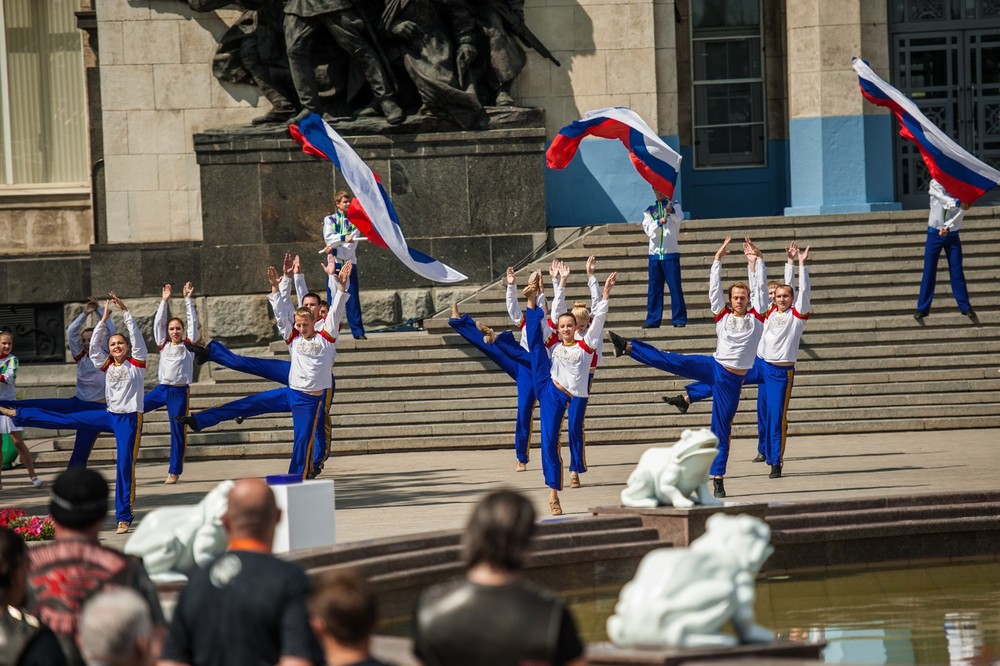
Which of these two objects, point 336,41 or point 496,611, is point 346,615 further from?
point 336,41

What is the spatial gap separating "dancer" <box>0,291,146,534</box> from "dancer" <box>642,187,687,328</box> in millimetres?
7228

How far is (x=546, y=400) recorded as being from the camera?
13375 millimetres

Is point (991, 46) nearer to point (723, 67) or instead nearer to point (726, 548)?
point (723, 67)

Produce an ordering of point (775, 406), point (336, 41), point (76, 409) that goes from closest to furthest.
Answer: point (775, 406) → point (76, 409) → point (336, 41)

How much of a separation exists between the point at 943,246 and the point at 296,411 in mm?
8871

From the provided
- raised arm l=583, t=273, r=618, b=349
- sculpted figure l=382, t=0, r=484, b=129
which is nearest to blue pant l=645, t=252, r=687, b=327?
sculpted figure l=382, t=0, r=484, b=129

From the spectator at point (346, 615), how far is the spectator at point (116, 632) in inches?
20.4

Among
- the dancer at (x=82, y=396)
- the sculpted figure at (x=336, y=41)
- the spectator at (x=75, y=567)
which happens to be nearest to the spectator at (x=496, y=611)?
the spectator at (x=75, y=567)

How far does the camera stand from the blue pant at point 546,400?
41.1ft

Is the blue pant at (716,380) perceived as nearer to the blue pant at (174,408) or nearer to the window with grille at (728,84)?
the blue pant at (174,408)

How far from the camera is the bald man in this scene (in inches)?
198

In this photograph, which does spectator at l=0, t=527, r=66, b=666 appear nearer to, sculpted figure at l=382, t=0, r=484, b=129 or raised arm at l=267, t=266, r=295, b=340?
raised arm at l=267, t=266, r=295, b=340

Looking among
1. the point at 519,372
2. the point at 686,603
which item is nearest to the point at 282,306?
the point at 519,372

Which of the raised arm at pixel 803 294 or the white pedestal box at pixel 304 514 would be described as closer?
the white pedestal box at pixel 304 514
